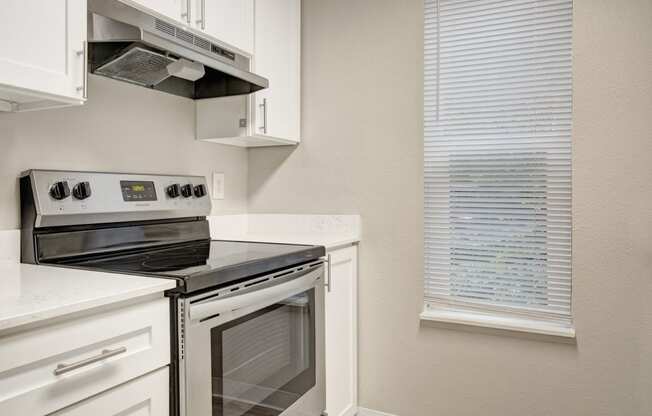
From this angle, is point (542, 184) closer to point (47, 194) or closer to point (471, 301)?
point (471, 301)

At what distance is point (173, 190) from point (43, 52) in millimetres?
791

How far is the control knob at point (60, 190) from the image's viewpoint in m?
1.43

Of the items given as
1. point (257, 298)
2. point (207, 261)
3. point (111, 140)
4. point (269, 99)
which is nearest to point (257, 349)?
point (257, 298)

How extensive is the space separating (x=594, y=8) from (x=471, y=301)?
1256 mm

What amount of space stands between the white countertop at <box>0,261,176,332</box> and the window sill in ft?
4.23

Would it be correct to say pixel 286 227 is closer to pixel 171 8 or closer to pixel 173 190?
pixel 173 190

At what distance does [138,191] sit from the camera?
173cm

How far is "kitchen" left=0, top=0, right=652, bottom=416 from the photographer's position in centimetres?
150

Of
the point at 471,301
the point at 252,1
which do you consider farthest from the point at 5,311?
the point at 471,301

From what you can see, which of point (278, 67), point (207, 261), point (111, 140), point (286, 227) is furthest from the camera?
point (286, 227)

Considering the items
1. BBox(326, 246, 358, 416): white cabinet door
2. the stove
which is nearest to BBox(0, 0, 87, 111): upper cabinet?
the stove

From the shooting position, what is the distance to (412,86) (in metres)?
2.08

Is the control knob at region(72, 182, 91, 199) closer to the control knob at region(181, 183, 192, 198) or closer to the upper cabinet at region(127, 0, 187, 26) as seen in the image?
the control knob at region(181, 183, 192, 198)

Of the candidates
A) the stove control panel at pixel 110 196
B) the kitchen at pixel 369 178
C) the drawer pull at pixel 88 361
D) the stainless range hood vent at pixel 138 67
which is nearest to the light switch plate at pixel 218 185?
the kitchen at pixel 369 178
